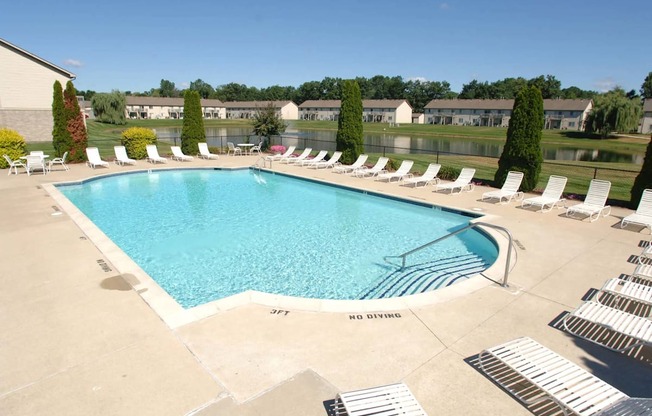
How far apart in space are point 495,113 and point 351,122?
71472 mm

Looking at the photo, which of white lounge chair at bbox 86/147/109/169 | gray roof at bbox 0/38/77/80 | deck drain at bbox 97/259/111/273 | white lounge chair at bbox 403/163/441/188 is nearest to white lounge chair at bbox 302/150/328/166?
white lounge chair at bbox 403/163/441/188

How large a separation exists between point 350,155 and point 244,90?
119312 millimetres

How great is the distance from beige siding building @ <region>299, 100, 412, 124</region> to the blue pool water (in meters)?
73.6

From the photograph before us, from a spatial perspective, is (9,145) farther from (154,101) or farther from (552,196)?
(154,101)

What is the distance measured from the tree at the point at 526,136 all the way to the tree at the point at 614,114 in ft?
161

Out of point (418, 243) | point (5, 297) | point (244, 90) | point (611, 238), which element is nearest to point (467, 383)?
point (418, 243)

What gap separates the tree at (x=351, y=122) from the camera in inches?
706

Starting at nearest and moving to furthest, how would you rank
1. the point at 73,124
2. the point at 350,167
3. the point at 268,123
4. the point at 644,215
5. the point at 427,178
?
the point at 644,215 → the point at 427,178 → the point at 350,167 → the point at 73,124 → the point at 268,123

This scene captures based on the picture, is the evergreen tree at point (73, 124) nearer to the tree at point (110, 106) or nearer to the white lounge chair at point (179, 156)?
the white lounge chair at point (179, 156)

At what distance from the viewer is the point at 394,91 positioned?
384 feet

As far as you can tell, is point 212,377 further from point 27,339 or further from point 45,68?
point 45,68

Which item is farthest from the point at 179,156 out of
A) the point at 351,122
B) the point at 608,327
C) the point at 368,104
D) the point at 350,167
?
the point at 368,104

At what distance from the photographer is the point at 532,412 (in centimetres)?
336

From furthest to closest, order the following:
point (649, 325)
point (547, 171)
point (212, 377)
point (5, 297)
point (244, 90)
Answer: point (244, 90), point (547, 171), point (5, 297), point (649, 325), point (212, 377)
